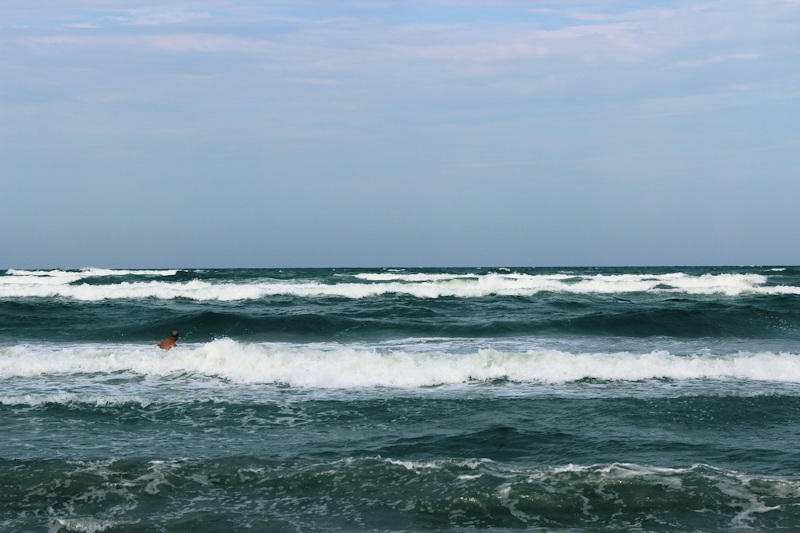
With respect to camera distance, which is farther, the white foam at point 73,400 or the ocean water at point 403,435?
the white foam at point 73,400

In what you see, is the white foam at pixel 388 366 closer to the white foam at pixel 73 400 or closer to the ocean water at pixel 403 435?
the ocean water at pixel 403 435

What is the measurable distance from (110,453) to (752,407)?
8.47 meters

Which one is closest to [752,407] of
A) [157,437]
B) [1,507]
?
[157,437]

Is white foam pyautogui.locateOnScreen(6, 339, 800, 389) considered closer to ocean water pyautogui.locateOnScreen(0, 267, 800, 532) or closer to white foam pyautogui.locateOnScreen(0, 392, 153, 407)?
ocean water pyautogui.locateOnScreen(0, 267, 800, 532)

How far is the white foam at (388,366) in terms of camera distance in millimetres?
Answer: 11477

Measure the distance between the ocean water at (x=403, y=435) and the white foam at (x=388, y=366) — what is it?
5 centimetres

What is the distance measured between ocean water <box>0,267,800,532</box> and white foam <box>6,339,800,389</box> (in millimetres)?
52

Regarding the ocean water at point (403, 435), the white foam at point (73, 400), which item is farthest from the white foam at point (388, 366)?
the white foam at point (73, 400)

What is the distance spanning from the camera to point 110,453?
732cm

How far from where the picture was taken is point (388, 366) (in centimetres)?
1214

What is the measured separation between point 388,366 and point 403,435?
4147 millimetres

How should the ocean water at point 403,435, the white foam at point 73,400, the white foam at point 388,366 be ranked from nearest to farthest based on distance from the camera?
1. the ocean water at point 403,435
2. the white foam at point 73,400
3. the white foam at point 388,366

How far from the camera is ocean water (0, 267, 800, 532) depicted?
18.7ft

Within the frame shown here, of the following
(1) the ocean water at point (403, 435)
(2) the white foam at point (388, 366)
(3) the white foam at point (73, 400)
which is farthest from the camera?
(2) the white foam at point (388, 366)
